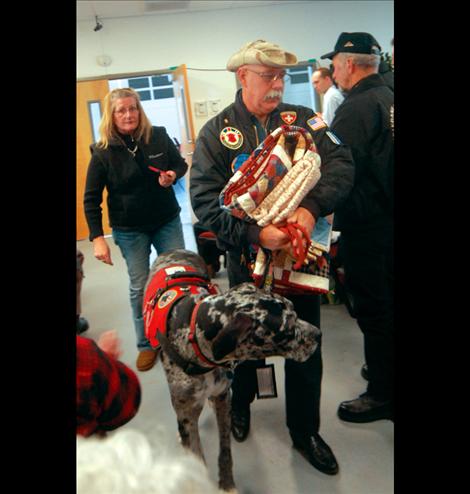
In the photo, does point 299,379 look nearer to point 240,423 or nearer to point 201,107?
point 240,423

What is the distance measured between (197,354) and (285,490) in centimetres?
74

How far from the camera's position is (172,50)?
6062 mm

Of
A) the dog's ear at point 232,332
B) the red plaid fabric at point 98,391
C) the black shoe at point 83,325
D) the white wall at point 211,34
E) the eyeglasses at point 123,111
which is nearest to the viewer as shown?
the red plaid fabric at point 98,391

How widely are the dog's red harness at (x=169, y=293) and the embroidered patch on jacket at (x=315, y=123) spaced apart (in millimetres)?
612

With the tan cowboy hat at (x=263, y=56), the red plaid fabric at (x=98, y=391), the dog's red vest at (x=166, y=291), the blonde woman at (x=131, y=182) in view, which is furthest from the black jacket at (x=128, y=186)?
the red plaid fabric at (x=98, y=391)

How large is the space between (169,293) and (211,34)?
5463 millimetres

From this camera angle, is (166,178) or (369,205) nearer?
(369,205)

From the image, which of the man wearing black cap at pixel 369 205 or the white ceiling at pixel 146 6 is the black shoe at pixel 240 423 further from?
the white ceiling at pixel 146 6

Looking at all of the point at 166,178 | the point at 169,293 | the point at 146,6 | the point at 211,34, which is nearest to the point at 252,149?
the point at 169,293

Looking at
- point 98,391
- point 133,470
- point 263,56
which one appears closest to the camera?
point 133,470

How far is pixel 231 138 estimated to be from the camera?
1.42m

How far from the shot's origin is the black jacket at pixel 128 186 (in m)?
2.08
